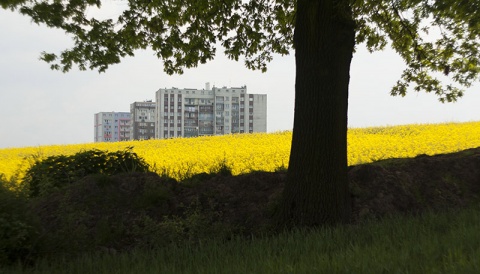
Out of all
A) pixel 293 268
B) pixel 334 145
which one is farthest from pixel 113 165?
pixel 293 268

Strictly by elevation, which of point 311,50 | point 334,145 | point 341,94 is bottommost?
point 334,145

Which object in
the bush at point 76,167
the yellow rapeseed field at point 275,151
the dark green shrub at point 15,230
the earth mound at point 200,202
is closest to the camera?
the dark green shrub at point 15,230

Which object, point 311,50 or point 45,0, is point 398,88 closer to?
point 311,50

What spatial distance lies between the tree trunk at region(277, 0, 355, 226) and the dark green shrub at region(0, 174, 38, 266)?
140 inches

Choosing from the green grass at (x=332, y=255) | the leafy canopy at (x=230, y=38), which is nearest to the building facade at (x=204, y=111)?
the leafy canopy at (x=230, y=38)

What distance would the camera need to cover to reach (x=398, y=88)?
11297mm

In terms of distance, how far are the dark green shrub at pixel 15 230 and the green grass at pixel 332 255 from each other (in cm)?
30

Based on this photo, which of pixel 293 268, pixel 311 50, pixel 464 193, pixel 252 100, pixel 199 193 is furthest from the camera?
pixel 252 100

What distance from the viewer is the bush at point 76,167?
9.42 meters

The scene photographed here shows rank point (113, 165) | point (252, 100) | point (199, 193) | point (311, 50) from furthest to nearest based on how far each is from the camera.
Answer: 1. point (252, 100)
2. point (113, 165)
3. point (199, 193)
4. point (311, 50)

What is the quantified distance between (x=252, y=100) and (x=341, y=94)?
5972cm

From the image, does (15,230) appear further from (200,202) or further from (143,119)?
(143,119)

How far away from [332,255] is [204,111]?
6877cm

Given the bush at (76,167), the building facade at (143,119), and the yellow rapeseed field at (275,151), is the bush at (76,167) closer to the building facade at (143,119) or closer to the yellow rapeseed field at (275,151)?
the yellow rapeseed field at (275,151)
